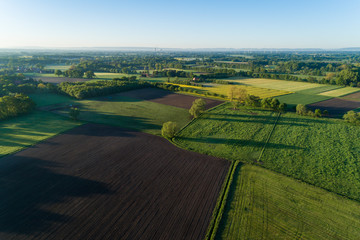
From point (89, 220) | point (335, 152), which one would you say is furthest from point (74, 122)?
point (335, 152)

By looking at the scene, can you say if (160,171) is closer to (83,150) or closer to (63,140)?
(83,150)

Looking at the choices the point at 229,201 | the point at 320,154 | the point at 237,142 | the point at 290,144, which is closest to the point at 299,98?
the point at 290,144

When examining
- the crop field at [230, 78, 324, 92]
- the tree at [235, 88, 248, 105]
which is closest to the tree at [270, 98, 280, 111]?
the tree at [235, 88, 248, 105]

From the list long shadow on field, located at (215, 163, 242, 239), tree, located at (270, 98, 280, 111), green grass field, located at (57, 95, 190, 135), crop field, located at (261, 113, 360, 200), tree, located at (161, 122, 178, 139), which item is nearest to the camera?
long shadow on field, located at (215, 163, 242, 239)

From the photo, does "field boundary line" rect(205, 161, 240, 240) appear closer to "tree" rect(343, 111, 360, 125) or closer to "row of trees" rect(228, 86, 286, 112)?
"row of trees" rect(228, 86, 286, 112)

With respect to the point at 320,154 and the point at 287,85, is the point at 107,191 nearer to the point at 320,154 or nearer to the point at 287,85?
the point at 320,154

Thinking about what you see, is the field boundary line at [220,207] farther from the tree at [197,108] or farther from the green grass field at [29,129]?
the green grass field at [29,129]
